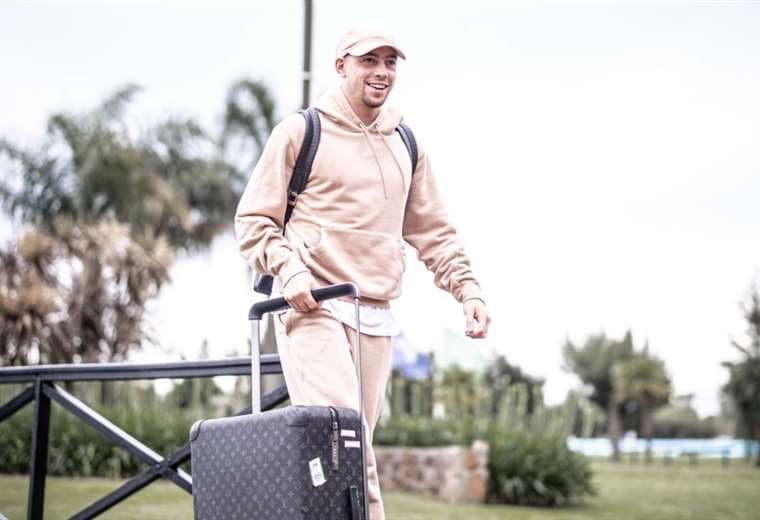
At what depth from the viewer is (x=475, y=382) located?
39.8m

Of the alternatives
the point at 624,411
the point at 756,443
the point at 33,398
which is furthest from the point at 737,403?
Answer: the point at 33,398

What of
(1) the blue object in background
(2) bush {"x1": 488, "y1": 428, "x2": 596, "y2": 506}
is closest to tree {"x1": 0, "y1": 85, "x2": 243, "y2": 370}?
(1) the blue object in background

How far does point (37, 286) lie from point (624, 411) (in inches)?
1702

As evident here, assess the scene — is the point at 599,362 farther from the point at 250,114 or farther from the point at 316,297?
Answer: the point at 316,297

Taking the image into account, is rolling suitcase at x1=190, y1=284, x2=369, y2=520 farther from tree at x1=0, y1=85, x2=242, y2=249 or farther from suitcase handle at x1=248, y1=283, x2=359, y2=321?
tree at x1=0, y1=85, x2=242, y2=249

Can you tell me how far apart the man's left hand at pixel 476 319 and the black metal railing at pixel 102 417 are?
1.91ft

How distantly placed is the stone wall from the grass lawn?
19.6 inches

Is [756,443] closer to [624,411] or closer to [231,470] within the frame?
[624,411]

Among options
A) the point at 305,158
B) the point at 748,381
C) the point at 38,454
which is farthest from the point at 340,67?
the point at 748,381

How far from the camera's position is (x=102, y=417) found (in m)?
3.65

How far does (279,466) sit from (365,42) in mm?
1095

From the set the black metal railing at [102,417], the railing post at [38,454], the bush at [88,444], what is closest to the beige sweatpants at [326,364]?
the black metal railing at [102,417]

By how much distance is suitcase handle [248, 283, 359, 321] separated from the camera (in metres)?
2.59

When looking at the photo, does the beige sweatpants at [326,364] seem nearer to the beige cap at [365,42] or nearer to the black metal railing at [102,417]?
the black metal railing at [102,417]
